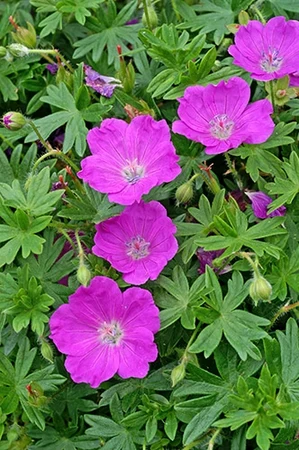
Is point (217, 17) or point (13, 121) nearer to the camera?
point (13, 121)

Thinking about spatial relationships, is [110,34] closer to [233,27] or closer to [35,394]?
[233,27]

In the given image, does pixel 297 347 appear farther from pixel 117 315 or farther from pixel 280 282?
pixel 117 315

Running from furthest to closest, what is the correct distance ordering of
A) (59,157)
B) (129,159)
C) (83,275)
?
(59,157) → (129,159) → (83,275)

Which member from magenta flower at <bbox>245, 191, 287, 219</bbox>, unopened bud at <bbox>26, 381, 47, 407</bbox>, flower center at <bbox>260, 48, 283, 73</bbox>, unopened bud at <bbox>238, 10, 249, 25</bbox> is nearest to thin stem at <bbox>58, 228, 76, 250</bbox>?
unopened bud at <bbox>26, 381, 47, 407</bbox>

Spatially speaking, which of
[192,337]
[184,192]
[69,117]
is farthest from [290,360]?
[69,117]

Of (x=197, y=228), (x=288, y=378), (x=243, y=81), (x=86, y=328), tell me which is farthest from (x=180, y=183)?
(x=288, y=378)

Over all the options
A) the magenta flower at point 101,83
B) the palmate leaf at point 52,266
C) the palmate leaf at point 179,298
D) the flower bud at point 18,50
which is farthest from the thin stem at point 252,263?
the flower bud at point 18,50

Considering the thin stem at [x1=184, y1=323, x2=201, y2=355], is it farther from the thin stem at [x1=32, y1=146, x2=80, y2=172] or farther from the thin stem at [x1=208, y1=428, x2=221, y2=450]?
the thin stem at [x1=32, y1=146, x2=80, y2=172]
